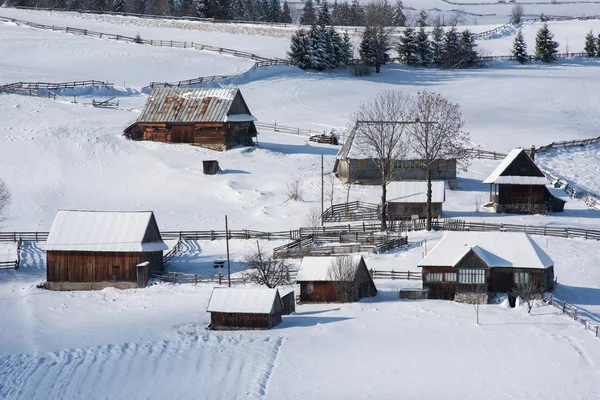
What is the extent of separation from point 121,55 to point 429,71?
3336 cm

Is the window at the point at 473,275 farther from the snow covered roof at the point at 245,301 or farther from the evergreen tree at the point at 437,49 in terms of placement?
the evergreen tree at the point at 437,49

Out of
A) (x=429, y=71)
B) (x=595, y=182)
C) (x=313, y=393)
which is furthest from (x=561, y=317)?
(x=429, y=71)

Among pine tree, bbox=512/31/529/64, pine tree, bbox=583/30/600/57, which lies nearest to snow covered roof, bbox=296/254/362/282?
pine tree, bbox=512/31/529/64

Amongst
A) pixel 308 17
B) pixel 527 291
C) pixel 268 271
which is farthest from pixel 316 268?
pixel 308 17

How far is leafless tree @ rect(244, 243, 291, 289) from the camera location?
155 feet

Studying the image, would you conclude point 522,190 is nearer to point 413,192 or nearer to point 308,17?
point 413,192

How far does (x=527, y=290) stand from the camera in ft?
145

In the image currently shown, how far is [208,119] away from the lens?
73.3 m

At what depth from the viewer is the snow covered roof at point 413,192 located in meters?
59.0

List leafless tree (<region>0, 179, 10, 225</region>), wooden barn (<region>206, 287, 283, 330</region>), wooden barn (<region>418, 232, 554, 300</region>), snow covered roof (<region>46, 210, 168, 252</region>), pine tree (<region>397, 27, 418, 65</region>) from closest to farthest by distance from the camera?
wooden barn (<region>206, 287, 283, 330</region>)
wooden barn (<region>418, 232, 554, 300</region>)
snow covered roof (<region>46, 210, 168, 252</region>)
leafless tree (<region>0, 179, 10, 225</region>)
pine tree (<region>397, 27, 418, 65</region>)

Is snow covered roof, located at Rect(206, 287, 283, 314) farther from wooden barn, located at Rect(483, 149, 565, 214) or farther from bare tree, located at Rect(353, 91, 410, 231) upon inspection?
wooden barn, located at Rect(483, 149, 565, 214)

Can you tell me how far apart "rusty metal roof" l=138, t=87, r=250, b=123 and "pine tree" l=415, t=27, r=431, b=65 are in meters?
39.5

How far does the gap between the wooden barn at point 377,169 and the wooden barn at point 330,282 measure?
68.5 feet

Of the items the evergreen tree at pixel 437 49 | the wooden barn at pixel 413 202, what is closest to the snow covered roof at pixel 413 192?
the wooden barn at pixel 413 202
